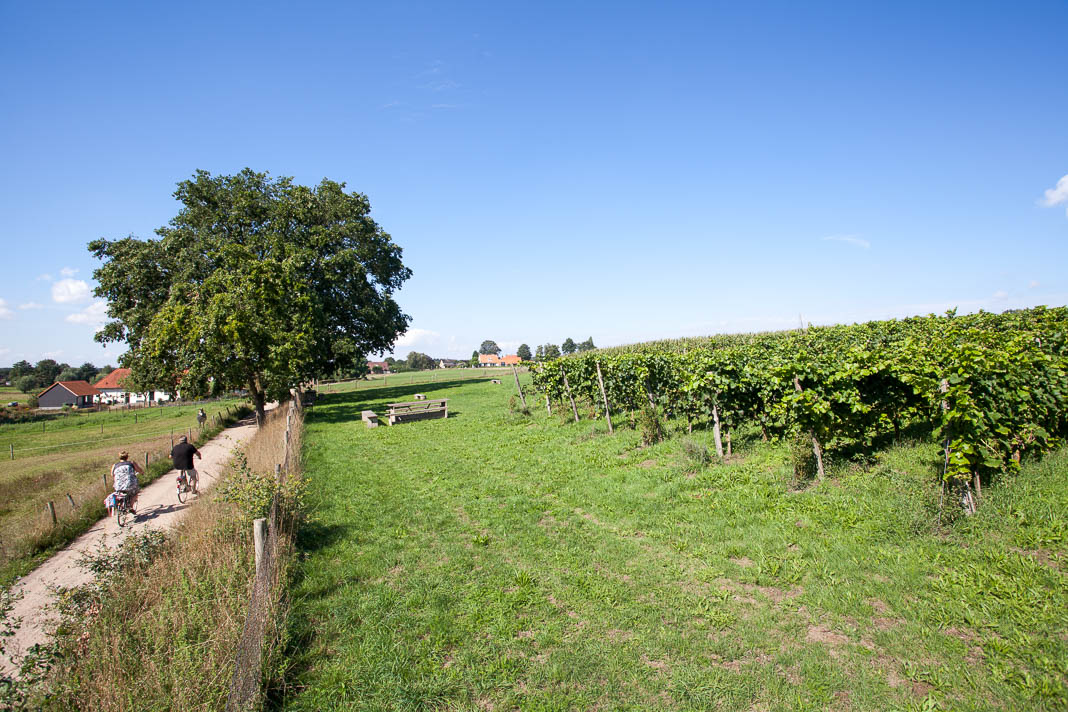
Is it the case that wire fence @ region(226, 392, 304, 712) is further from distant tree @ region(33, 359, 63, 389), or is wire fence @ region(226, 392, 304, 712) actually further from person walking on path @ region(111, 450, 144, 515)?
distant tree @ region(33, 359, 63, 389)

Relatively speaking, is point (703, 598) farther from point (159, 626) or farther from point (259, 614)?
point (159, 626)

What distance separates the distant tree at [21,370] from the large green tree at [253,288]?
118112 millimetres

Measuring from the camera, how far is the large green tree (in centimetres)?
2339

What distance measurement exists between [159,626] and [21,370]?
518 feet

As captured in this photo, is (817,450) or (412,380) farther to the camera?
(412,380)

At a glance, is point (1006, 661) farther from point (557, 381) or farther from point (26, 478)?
point (26, 478)

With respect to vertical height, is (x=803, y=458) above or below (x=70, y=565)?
above

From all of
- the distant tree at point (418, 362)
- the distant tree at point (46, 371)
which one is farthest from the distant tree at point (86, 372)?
the distant tree at point (418, 362)

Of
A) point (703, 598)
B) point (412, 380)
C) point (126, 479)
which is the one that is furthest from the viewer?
point (412, 380)

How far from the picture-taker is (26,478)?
18000mm

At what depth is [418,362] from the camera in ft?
478

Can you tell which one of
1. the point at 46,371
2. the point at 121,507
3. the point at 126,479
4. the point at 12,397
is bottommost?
the point at 121,507

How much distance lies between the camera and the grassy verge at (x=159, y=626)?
12.5ft

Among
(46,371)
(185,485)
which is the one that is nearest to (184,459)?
(185,485)
